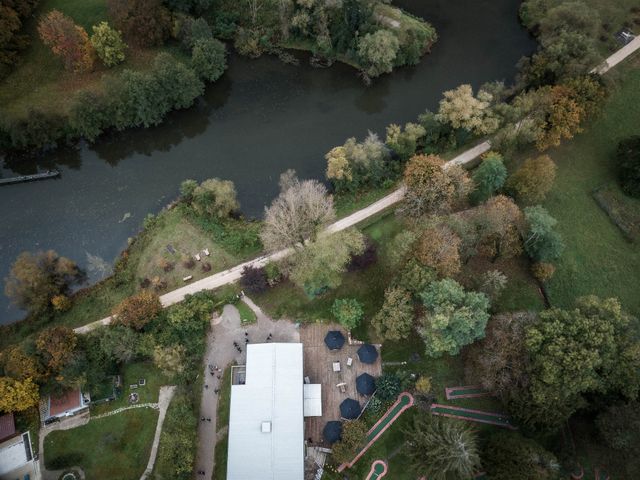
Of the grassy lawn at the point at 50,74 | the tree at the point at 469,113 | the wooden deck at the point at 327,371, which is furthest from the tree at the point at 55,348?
the tree at the point at 469,113

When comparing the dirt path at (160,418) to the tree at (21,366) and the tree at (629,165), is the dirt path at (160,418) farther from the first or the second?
the tree at (629,165)

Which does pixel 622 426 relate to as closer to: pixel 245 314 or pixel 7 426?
pixel 245 314

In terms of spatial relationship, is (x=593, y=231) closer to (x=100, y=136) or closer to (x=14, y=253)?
(x=100, y=136)

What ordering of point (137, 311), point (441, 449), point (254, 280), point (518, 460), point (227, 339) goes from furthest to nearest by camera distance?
point (254, 280)
point (227, 339)
point (137, 311)
point (518, 460)
point (441, 449)

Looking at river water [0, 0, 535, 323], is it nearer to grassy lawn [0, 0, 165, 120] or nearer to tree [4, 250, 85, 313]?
tree [4, 250, 85, 313]

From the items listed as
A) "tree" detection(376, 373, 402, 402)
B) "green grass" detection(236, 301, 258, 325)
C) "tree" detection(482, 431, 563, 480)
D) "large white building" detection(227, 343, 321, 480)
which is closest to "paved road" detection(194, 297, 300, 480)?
"green grass" detection(236, 301, 258, 325)

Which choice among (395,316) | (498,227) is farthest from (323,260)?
(498,227)
